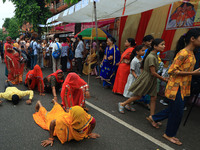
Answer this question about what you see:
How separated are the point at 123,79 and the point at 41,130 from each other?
8.52 feet

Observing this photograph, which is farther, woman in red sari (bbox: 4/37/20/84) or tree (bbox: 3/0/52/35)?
tree (bbox: 3/0/52/35)

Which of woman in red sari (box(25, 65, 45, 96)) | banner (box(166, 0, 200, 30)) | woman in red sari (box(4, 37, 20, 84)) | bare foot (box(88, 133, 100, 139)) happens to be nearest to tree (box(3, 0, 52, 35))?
woman in red sari (box(4, 37, 20, 84))

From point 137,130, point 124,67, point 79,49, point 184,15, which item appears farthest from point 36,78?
point 184,15

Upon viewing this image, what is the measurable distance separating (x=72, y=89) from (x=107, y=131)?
1.06 m

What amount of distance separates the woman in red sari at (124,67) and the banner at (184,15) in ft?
5.12

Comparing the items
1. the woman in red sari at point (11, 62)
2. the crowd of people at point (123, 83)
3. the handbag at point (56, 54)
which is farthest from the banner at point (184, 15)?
the woman in red sari at point (11, 62)

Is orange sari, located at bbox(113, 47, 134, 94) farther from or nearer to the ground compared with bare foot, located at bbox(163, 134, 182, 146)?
farther from the ground

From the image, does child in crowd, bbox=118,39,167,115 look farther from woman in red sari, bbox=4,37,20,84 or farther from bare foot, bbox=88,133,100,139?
woman in red sari, bbox=4,37,20,84

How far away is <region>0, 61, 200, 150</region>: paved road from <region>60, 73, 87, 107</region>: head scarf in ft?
1.77

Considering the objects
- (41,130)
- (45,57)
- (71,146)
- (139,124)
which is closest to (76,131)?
(71,146)

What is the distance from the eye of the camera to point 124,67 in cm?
436

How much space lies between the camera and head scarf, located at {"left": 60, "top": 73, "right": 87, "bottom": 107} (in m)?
2.99

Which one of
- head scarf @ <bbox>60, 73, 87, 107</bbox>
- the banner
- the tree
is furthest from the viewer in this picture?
the tree

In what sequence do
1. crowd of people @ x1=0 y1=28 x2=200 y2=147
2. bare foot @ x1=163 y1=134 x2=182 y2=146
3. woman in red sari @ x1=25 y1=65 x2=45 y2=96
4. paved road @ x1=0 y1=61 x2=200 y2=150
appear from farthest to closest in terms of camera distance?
woman in red sari @ x1=25 y1=65 x2=45 y2=96 → bare foot @ x1=163 y1=134 x2=182 y2=146 → paved road @ x1=0 y1=61 x2=200 y2=150 → crowd of people @ x1=0 y1=28 x2=200 y2=147
